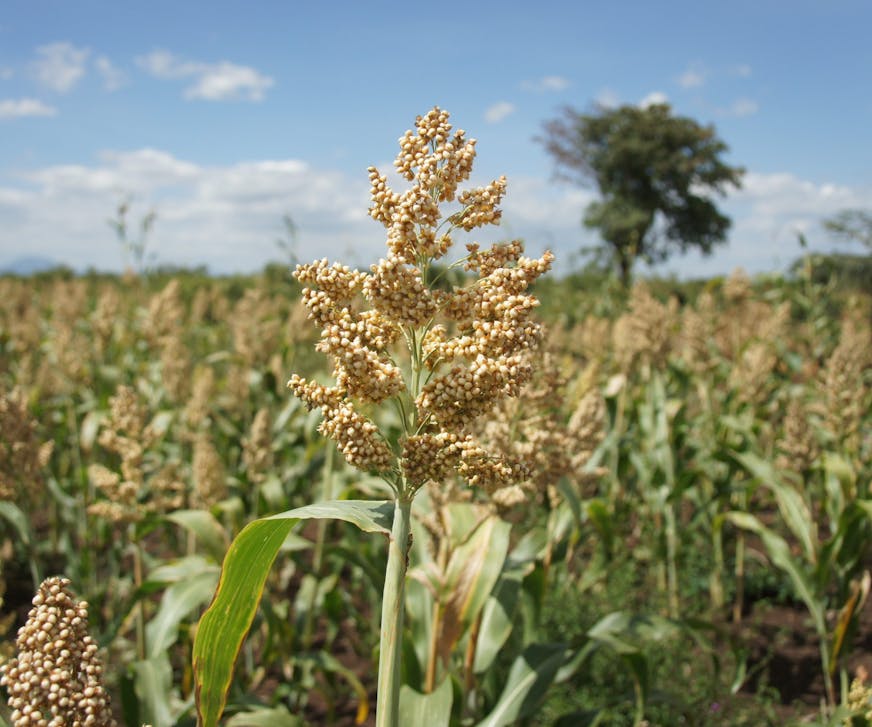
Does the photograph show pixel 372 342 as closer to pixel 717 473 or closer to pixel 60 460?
pixel 717 473

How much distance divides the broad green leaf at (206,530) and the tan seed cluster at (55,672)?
1.83m

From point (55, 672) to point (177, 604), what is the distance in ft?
6.08

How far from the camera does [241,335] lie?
20.4 ft

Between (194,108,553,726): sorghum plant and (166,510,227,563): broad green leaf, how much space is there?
1695 mm

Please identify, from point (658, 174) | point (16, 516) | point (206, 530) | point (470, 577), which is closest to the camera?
point (470, 577)

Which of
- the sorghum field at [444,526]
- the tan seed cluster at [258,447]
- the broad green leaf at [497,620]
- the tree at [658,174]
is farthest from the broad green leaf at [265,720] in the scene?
the tree at [658,174]

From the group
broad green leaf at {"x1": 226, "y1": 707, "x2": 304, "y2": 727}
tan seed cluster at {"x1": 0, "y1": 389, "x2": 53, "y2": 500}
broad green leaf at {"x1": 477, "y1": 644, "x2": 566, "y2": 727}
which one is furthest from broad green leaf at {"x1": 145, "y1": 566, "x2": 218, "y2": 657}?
broad green leaf at {"x1": 477, "y1": 644, "x2": 566, "y2": 727}

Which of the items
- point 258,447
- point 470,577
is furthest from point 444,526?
point 258,447

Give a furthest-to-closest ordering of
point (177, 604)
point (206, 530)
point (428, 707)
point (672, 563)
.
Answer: point (672, 563) < point (206, 530) < point (177, 604) < point (428, 707)

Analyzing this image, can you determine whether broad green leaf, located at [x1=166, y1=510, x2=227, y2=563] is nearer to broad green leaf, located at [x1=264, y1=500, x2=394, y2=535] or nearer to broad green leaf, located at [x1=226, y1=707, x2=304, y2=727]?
broad green leaf, located at [x1=226, y1=707, x2=304, y2=727]

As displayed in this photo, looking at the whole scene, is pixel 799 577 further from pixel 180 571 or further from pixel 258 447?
pixel 180 571

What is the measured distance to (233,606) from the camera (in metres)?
1.50

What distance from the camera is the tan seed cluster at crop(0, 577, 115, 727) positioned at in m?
1.25

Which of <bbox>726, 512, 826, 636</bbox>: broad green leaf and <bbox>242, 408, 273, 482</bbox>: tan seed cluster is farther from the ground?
<bbox>242, 408, 273, 482</bbox>: tan seed cluster
